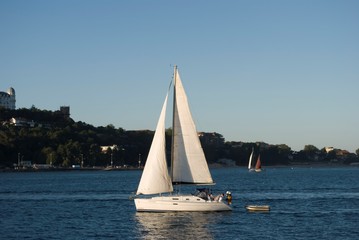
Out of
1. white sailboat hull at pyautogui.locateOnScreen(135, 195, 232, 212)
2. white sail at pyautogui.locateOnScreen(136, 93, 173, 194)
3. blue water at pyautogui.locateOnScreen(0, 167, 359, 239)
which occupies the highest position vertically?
white sail at pyautogui.locateOnScreen(136, 93, 173, 194)

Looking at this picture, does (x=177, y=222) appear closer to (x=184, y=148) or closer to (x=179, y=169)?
(x=179, y=169)

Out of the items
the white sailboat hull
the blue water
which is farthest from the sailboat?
the blue water

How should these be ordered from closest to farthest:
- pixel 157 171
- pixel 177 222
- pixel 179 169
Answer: pixel 177 222, pixel 179 169, pixel 157 171

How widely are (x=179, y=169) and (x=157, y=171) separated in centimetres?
219

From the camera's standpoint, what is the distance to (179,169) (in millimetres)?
62594

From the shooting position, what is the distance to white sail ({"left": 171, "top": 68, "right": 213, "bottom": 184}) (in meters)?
62.5

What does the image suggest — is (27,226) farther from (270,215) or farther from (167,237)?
(270,215)

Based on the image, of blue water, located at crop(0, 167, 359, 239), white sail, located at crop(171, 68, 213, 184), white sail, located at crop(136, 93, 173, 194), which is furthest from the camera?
white sail, located at crop(136, 93, 173, 194)

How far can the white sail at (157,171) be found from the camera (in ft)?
206

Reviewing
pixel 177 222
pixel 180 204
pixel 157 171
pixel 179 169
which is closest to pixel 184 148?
pixel 179 169

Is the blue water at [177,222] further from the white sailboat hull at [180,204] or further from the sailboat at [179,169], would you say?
the sailboat at [179,169]

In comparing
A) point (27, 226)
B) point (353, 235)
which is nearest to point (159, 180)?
point (27, 226)

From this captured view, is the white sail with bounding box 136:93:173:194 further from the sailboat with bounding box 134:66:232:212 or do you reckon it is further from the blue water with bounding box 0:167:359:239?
the blue water with bounding box 0:167:359:239

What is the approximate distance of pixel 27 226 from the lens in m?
60.3
